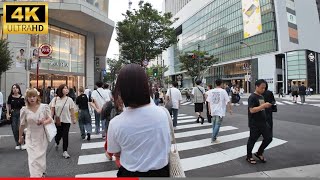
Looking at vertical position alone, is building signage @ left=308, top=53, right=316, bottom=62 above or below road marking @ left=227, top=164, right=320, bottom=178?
above

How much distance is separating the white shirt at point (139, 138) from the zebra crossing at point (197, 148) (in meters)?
4.08

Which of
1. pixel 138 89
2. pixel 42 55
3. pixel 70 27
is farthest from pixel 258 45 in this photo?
pixel 138 89

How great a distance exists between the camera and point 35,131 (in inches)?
227

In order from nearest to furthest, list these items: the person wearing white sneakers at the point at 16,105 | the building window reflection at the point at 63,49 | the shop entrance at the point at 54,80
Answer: the person wearing white sneakers at the point at 16,105 → the shop entrance at the point at 54,80 → the building window reflection at the point at 63,49

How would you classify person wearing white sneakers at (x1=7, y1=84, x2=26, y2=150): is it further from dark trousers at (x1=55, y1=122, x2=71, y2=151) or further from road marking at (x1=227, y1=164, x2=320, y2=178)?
road marking at (x1=227, y1=164, x2=320, y2=178)

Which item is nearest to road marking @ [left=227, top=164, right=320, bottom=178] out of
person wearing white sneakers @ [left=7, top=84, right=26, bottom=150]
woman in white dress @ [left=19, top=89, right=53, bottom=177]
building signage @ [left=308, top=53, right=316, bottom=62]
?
woman in white dress @ [left=19, top=89, right=53, bottom=177]

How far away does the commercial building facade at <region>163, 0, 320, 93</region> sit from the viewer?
2387 inches

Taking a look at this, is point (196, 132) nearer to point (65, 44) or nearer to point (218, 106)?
point (218, 106)

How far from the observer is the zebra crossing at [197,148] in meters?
7.26

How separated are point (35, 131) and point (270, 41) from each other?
62138mm

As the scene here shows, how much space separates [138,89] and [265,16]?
66120mm

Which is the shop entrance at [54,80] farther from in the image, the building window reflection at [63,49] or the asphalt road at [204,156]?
the asphalt road at [204,156]

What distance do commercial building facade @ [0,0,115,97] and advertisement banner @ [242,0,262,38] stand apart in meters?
40.6

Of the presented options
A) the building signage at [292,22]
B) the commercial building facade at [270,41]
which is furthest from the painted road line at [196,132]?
the building signage at [292,22]
